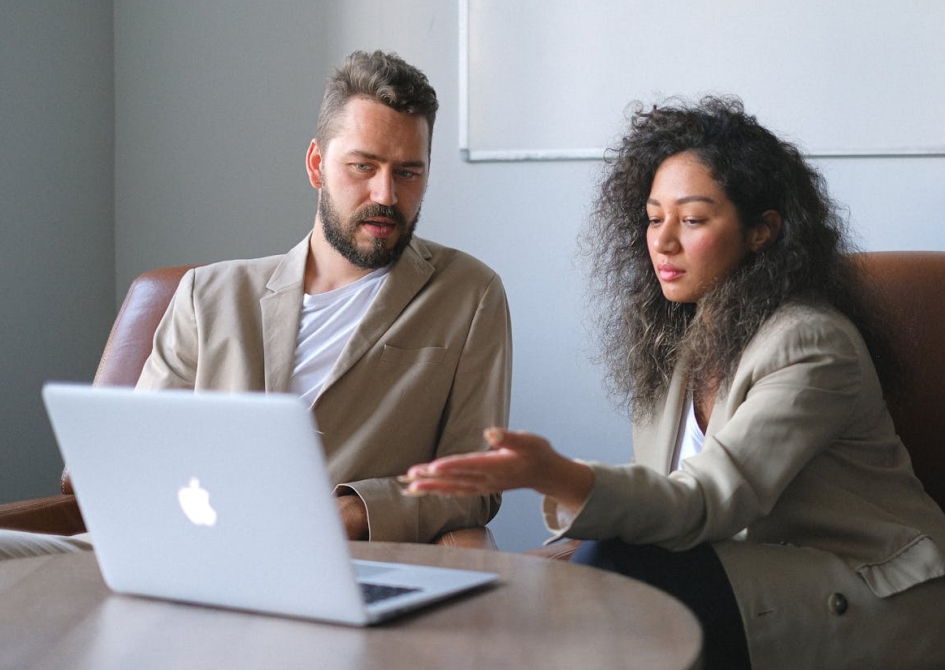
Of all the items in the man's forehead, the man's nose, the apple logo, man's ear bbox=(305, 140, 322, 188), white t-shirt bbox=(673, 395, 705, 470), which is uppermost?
the man's forehead

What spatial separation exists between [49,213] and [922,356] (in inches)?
85.3

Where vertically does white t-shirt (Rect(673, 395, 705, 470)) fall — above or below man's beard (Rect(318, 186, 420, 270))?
below

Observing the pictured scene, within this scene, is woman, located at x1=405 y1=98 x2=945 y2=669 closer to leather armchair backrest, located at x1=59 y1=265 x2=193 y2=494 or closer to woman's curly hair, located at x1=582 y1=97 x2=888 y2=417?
woman's curly hair, located at x1=582 y1=97 x2=888 y2=417

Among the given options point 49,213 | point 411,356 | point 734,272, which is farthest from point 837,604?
point 49,213

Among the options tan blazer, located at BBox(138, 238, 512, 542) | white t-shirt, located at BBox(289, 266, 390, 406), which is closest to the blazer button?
tan blazer, located at BBox(138, 238, 512, 542)

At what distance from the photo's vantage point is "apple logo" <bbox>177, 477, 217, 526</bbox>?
3.61 ft

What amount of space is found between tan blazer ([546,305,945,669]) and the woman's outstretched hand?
4 cm

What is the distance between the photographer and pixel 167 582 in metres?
1.18

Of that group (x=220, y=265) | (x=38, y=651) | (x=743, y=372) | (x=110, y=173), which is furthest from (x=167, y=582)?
(x=110, y=173)

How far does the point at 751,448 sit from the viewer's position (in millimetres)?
1517

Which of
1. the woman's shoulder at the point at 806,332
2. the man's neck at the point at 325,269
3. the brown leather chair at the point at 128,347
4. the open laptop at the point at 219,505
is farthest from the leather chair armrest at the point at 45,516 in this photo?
the woman's shoulder at the point at 806,332

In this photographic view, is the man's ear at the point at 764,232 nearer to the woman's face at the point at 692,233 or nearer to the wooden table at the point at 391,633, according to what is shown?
the woman's face at the point at 692,233

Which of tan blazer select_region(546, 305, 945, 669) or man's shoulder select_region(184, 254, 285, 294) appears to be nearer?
tan blazer select_region(546, 305, 945, 669)

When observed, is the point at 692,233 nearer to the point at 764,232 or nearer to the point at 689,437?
the point at 764,232
